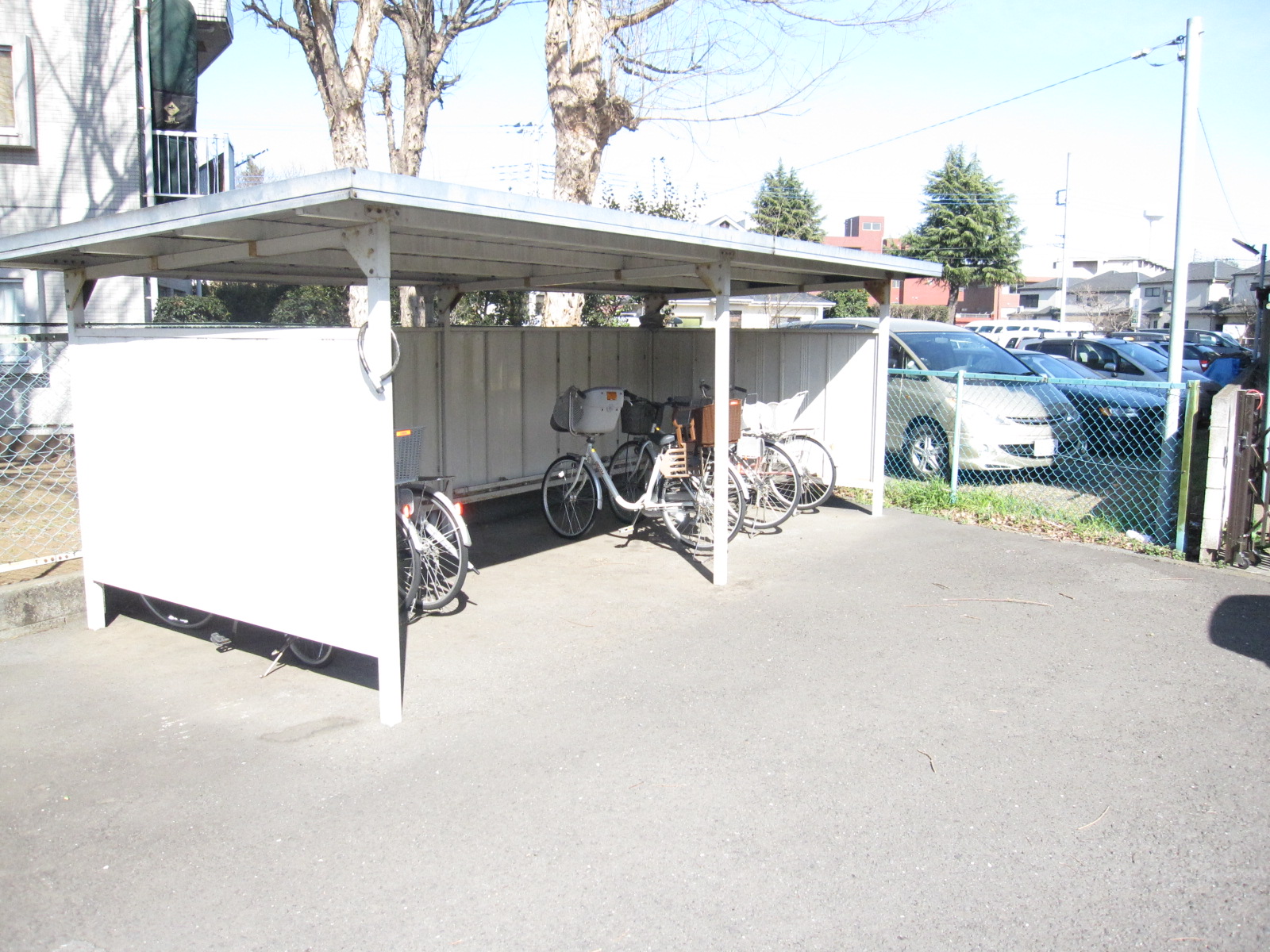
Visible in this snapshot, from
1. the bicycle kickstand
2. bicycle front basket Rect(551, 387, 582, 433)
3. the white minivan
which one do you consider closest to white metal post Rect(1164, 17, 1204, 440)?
bicycle front basket Rect(551, 387, 582, 433)

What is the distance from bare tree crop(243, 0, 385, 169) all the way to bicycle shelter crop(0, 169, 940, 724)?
20.9 ft

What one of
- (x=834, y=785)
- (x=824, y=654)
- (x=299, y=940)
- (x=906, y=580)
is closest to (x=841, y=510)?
(x=906, y=580)

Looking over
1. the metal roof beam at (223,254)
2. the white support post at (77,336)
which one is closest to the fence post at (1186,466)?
the metal roof beam at (223,254)

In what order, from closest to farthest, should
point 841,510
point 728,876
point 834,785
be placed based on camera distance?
point 728,876
point 834,785
point 841,510

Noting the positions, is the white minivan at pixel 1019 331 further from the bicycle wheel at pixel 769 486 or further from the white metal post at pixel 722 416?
the white metal post at pixel 722 416

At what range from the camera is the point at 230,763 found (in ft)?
13.3

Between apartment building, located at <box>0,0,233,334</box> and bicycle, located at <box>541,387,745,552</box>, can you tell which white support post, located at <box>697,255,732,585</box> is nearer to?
bicycle, located at <box>541,387,745,552</box>

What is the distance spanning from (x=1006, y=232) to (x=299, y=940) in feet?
157

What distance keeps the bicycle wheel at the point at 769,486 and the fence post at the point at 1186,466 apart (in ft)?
9.73

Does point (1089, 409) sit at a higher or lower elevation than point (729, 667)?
higher

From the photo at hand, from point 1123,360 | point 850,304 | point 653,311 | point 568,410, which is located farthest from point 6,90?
point 850,304

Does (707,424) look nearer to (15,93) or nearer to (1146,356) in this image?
(15,93)

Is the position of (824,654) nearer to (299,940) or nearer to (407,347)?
(299,940)

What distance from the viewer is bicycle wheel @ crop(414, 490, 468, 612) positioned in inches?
224
